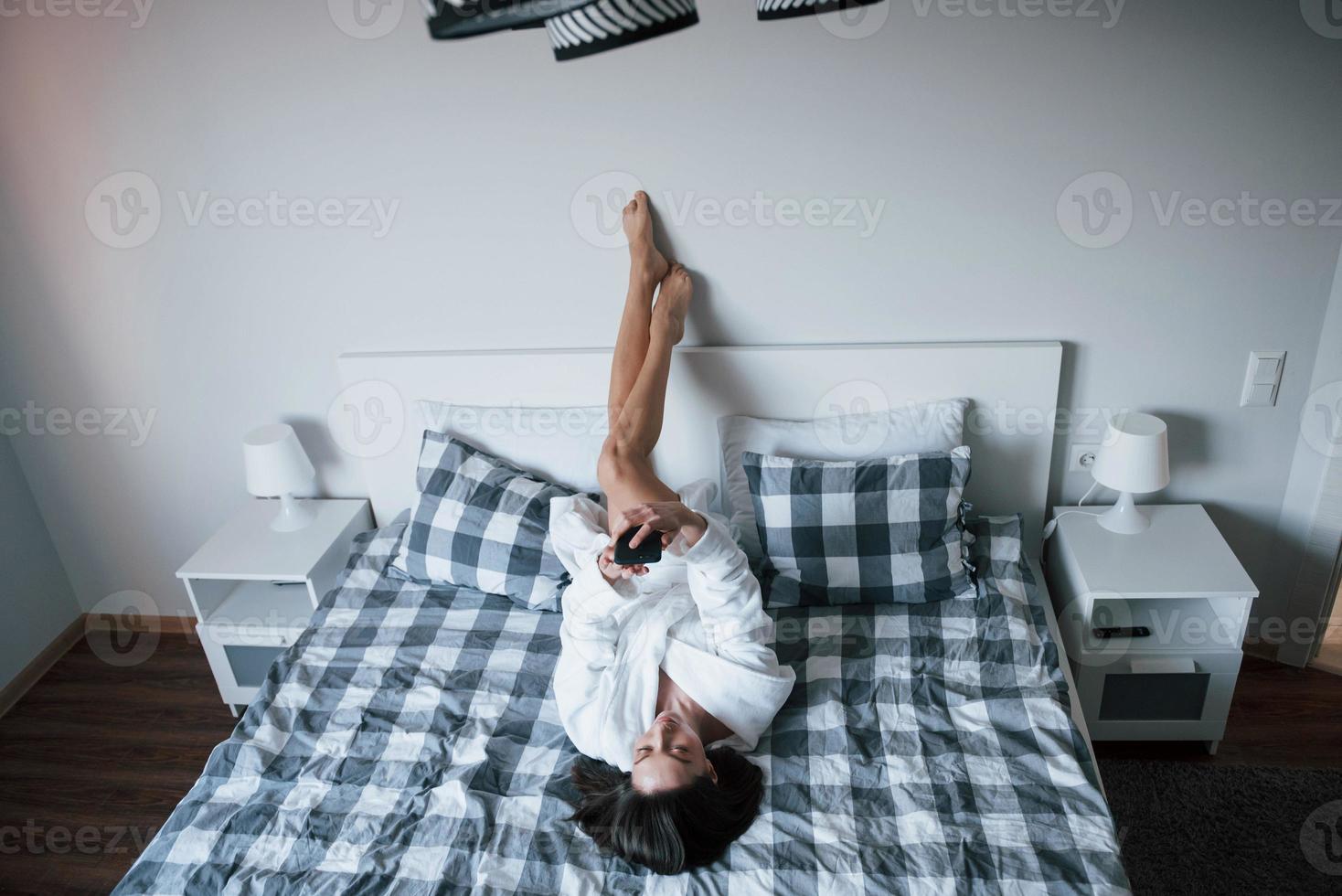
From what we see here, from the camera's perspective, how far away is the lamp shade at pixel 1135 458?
2.20 m

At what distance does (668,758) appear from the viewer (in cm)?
172

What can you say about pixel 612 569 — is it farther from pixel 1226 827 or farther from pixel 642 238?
pixel 1226 827

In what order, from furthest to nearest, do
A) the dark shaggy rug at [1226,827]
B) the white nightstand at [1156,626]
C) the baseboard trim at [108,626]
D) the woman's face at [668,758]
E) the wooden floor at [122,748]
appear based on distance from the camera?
1. the baseboard trim at [108,626]
2. the wooden floor at [122,748]
3. the white nightstand at [1156,626]
4. the dark shaggy rug at [1226,827]
5. the woman's face at [668,758]

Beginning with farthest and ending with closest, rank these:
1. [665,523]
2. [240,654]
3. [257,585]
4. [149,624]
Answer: [149,624]
[257,585]
[240,654]
[665,523]

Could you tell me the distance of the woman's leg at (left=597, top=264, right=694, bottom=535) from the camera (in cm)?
218

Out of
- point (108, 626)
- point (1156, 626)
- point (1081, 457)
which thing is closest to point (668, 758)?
point (1156, 626)

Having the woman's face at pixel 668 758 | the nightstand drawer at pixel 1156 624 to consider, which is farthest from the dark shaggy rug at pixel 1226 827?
the woman's face at pixel 668 758

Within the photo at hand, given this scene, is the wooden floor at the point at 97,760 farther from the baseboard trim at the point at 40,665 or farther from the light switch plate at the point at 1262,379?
the light switch plate at the point at 1262,379

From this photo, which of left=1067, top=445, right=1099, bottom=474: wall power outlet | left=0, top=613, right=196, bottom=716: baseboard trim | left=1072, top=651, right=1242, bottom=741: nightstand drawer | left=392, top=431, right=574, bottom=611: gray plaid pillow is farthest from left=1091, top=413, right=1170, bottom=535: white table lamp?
left=0, top=613, right=196, bottom=716: baseboard trim

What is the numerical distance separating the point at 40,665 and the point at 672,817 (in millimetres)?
2397

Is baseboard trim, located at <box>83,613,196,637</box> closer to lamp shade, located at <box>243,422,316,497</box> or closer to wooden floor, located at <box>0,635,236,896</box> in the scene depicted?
wooden floor, located at <box>0,635,236,896</box>

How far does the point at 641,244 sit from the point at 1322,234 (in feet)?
5.31

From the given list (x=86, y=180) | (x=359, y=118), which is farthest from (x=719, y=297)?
(x=86, y=180)

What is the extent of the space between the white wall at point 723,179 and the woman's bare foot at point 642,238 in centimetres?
6
